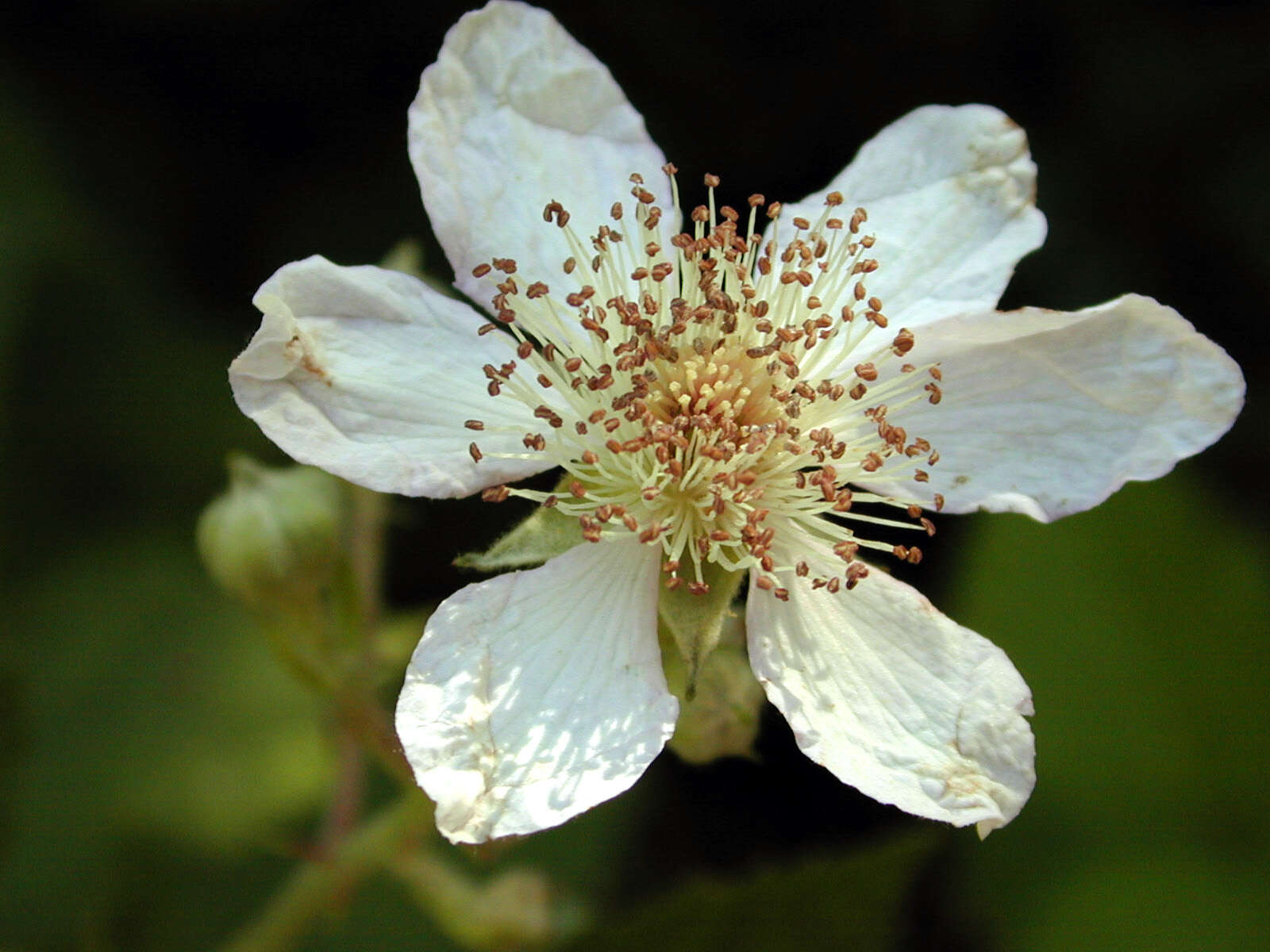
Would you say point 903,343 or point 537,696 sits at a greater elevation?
point 903,343

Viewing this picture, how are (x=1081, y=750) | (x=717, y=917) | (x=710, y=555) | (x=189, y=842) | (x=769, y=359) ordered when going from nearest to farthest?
(x=710, y=555), (x=769, y=359), (x=717, y=917), (x=189, y=842), (x=1081, y=750)

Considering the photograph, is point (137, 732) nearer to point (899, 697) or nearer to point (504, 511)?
point (504, 511)

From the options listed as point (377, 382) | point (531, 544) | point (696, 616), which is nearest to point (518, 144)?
point (377, 382)

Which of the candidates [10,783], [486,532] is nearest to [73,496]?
[10,783]

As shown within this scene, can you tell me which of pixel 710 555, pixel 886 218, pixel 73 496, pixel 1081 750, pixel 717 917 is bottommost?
pixel 1081 750

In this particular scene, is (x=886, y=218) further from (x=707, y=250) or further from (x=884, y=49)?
(x=884, y=49)
